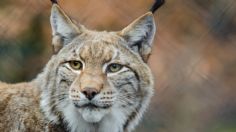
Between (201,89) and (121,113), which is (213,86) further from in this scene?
(121,113)

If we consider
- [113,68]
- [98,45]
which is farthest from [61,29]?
[113,68]

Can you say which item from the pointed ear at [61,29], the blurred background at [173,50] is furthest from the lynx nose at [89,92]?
the blurred background at [173,50]

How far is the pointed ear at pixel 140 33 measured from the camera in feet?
20.0

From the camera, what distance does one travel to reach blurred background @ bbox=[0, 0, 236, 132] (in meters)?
7.65

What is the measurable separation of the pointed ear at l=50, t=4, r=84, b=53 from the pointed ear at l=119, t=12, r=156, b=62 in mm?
257

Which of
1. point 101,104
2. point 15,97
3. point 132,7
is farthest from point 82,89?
point 132,7

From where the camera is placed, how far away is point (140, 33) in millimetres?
6113

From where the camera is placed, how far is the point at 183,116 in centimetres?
801

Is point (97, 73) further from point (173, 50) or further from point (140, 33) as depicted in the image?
point (173, 50)

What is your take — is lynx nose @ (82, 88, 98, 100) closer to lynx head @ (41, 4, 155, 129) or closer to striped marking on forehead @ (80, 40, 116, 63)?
lynx head @ (41, 4, 155, 129)

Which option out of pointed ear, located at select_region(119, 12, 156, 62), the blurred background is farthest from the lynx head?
the blurred background

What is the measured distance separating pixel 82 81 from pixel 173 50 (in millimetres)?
1950

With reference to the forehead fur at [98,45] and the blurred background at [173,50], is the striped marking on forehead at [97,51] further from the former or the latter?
the blurred background at [173,50]

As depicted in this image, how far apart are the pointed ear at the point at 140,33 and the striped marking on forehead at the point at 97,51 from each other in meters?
0.17
